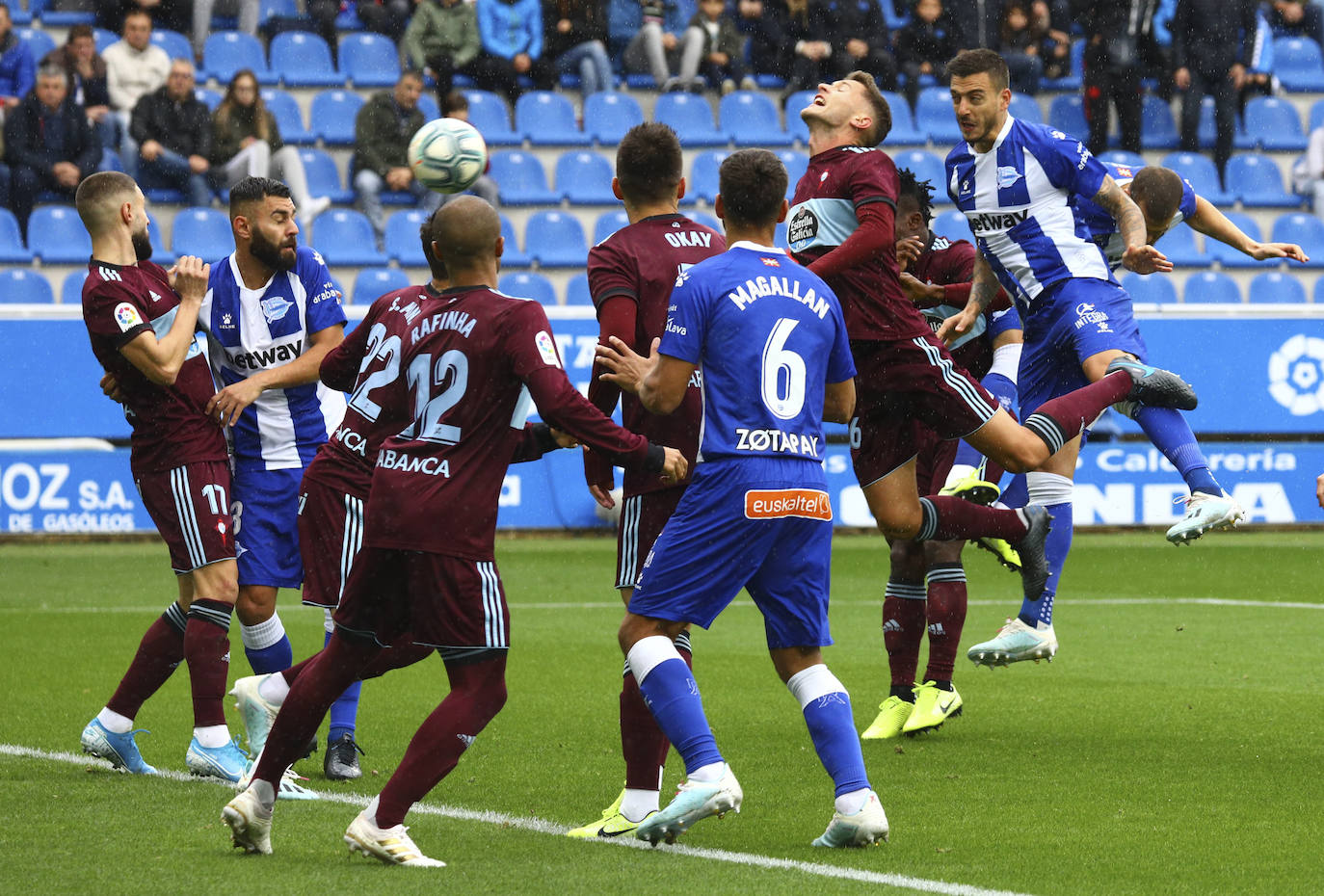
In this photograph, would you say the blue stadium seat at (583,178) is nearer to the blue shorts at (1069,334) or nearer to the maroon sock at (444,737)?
the blue shorts at (1069,334)

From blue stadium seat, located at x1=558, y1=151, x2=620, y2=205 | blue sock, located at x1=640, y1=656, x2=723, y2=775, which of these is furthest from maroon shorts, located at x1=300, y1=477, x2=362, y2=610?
blue stadium seat, located at x1=558, y1=151, x2=620, y2=205

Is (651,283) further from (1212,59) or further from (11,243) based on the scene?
(1212,59)

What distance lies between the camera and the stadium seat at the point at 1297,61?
22.0 m

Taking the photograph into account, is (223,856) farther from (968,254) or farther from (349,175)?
(349,175)

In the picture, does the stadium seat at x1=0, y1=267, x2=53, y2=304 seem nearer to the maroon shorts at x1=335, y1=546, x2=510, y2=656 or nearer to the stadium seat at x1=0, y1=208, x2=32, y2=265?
the stadium seat at x1=0, y1=208, x2=32, y2=265

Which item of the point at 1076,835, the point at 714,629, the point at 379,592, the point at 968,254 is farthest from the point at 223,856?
the point at 714,629

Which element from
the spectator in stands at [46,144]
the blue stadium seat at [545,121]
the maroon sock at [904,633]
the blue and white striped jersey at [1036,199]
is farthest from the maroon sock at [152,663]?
the blue stadium seat at [545,121]

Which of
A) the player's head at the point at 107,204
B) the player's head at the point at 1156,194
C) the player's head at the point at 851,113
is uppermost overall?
the player's head at the point at 851,113

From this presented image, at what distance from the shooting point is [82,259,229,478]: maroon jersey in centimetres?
619

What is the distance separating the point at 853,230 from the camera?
20.5 ft

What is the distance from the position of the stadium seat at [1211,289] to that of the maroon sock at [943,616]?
12614 millimetres

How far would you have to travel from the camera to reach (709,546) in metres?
4.83

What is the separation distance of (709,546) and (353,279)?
13305 mm

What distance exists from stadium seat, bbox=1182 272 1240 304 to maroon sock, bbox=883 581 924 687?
12.8m
